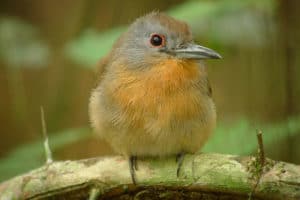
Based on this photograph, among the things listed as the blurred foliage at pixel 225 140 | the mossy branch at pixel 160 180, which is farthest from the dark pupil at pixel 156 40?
the mossy branch at pixel 160 180

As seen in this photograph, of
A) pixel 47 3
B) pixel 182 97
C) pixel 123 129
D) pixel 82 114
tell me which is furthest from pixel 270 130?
pixel 47 3

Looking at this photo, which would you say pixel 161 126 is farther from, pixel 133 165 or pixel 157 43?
pixel 157 43

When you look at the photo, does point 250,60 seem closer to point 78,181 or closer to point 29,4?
point 78,181

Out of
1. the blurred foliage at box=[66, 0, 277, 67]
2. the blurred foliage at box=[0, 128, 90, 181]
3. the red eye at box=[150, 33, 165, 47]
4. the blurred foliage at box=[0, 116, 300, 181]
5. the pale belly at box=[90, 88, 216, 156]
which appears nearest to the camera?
the pale belly at box=[90, 88, 216, 156]

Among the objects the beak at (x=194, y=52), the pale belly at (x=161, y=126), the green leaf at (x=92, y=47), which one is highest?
the green leaf at (x=92, y=47)

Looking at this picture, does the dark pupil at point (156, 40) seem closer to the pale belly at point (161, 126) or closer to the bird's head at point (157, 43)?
the bird's head at point (157, 43)

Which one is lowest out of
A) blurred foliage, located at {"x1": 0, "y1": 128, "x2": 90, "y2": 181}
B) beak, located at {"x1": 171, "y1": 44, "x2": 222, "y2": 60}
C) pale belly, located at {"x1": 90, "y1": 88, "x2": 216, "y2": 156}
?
blurred foliage, located at {"x1": 0, "y1": 128, "x2": 90, "y2": 181}

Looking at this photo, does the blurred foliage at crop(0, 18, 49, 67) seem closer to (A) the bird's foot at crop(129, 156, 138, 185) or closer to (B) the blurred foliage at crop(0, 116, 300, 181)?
(B) the blurred foliage at crop(0, 116, 300, 181)

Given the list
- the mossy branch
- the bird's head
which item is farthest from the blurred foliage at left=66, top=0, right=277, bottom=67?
the mossy branch
